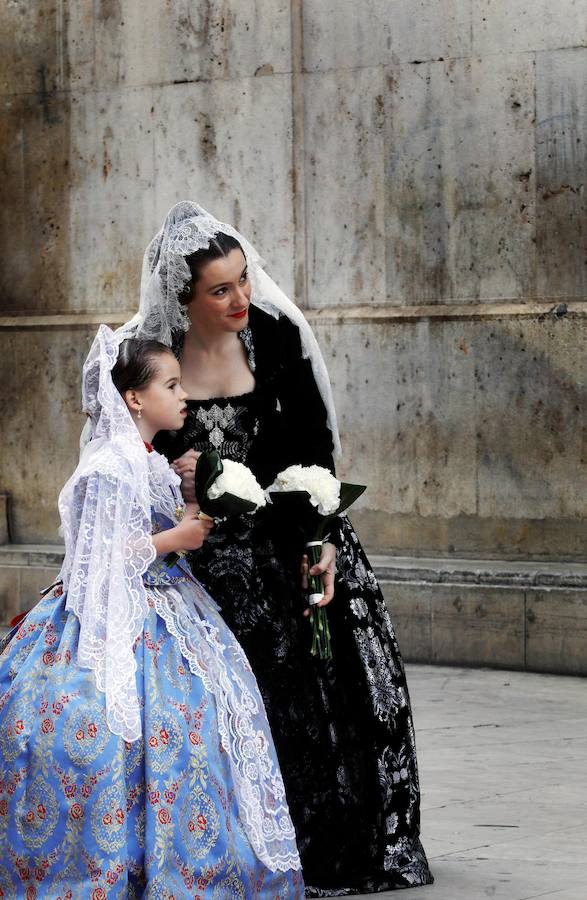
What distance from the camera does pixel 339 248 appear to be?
881cm

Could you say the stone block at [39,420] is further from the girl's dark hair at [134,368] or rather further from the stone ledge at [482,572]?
the girl's dark hair at [134,368]

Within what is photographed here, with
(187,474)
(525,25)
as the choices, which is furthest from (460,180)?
(187,474)

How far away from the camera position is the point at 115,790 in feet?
13.1

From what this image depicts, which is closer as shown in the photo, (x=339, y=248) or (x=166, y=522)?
(x=166, y=522)

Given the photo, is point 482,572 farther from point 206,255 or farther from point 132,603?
point 132,603

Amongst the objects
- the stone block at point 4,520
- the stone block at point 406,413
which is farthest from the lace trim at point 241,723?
the stone block at point 4,520

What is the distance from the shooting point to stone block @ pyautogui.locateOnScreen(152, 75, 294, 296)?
8.94 metres

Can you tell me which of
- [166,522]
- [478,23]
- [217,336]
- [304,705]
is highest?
[478,23]

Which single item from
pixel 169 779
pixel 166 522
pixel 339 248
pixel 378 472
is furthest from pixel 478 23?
pixel 169 779

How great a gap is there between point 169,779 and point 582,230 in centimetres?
485

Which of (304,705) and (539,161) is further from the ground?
(539,161)

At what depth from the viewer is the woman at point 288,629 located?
479cm

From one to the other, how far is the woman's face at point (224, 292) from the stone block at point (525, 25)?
3982 mm

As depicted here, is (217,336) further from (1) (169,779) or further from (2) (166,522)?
(1) (169,779)
